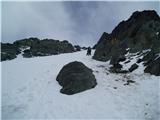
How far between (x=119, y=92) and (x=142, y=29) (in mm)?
16645

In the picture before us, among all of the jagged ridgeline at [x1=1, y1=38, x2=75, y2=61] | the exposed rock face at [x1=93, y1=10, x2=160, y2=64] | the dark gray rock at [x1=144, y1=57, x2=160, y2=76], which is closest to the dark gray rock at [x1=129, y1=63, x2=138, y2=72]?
the dark gray rock at [x1=144, y1=57, x2=160, y2=76]

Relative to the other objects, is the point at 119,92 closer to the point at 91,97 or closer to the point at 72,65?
the point at 91,97

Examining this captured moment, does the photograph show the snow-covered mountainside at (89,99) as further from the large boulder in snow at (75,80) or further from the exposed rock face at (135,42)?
the exposed rock face at (135,42)

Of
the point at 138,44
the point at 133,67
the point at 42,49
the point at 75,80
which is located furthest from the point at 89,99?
the point at 42,49

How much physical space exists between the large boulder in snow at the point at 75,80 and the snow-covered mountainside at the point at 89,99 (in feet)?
1.51

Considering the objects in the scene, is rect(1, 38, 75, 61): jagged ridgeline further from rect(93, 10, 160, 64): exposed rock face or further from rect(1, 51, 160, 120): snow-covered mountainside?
rect(1, 51, 160, 120): snow-covered mountainside

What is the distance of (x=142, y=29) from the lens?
3194 centimetres

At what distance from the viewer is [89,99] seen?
653 inches

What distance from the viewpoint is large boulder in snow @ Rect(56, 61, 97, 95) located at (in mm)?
17844

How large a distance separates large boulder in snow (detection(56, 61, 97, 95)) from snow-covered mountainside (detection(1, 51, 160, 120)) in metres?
0.46

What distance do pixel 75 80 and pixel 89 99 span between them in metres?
2.28

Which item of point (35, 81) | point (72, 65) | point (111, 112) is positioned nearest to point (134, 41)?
point (72, 65)

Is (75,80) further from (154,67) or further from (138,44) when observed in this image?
(138,44)

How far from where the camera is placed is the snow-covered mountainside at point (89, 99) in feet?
47.5
